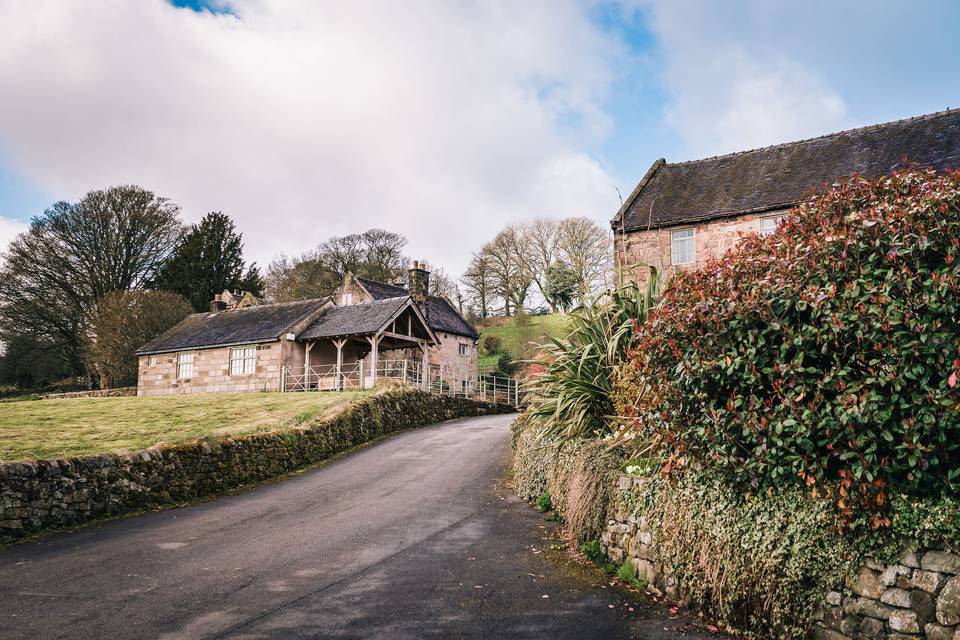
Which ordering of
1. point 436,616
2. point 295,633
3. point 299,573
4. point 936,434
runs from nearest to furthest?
point 936,434
point 295,633
point 436,616
point 299,573

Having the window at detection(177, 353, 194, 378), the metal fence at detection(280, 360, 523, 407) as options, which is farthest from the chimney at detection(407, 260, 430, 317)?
the window at detection(177, 353, 194, 378)

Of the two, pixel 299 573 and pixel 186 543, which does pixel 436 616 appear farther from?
pixel 186 543

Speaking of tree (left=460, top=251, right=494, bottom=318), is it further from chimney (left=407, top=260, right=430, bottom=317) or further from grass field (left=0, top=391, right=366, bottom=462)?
grass field (left=0, top=391, right=366, bottom=462)

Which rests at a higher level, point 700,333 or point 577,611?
point 700,333

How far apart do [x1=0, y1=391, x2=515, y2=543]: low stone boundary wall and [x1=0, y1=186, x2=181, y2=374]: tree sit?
31179 mm

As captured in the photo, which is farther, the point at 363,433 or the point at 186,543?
the point at 363,433

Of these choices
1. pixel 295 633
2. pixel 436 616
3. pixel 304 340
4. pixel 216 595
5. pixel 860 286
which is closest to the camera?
pixel 860 286

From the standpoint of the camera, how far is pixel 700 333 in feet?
18.8

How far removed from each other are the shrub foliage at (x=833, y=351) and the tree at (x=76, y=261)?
42355 millimetres

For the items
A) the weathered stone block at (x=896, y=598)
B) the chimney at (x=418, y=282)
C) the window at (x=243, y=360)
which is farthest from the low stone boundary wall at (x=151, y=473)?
the chimney at (x=418, y=282)

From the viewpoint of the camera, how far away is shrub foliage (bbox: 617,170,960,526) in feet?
14.5

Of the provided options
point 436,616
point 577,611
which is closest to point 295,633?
point 436,616

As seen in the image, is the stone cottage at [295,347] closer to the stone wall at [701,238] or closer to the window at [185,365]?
the window at [185,365]

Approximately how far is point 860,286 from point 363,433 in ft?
47.2
